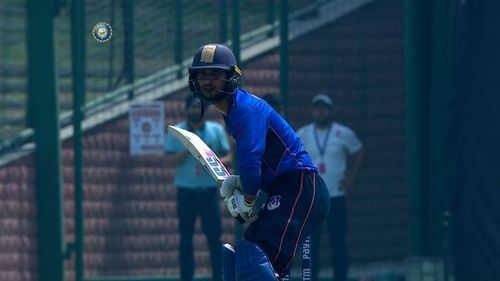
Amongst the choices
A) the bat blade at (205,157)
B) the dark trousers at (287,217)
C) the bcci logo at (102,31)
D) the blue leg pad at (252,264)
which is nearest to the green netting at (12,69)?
the bcci logo at (102,31)

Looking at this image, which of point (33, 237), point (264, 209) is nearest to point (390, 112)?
point (33, 237)

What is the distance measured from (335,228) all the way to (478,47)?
213 centimetres

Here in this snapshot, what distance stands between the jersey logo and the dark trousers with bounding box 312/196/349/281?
13.1 ft

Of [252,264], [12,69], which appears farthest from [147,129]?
[252,264]

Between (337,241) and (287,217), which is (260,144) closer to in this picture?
(287,217)

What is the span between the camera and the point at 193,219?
11062mm

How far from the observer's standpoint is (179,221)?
36.3 feet

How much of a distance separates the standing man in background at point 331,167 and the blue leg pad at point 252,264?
4150 mm

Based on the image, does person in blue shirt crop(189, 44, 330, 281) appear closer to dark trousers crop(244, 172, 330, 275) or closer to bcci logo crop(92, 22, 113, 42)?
dark trousers crop(244, 172, 330, 275)

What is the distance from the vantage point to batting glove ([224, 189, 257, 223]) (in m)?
6.95

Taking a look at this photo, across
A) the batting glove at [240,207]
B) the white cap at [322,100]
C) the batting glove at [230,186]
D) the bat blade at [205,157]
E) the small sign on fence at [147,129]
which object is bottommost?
the batting glove at [240,207]

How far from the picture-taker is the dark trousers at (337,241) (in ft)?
36.4

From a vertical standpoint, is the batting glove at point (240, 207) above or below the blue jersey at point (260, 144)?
below

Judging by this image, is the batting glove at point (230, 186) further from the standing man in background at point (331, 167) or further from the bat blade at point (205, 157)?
the standing man in background at point (331, 167)
